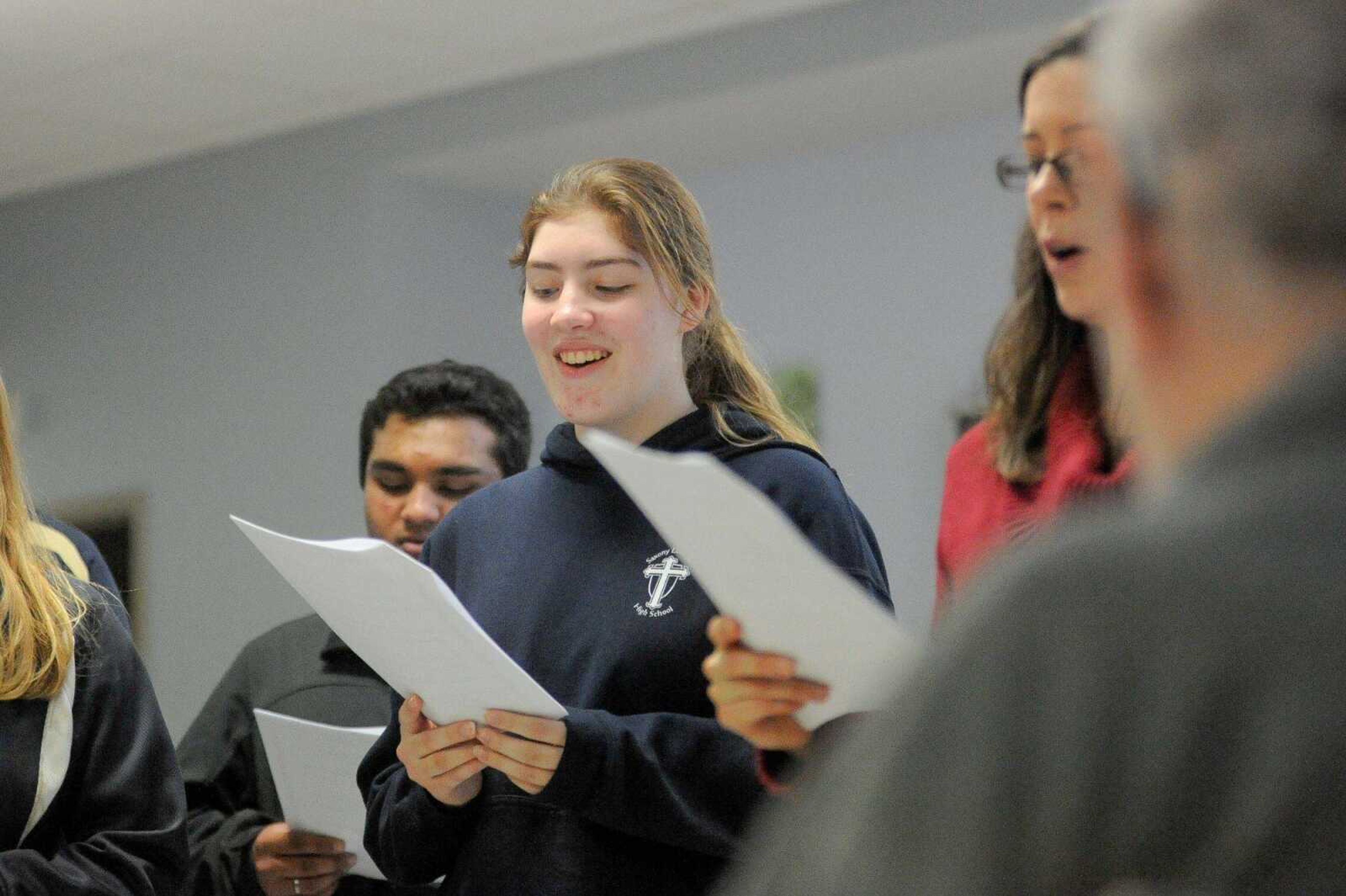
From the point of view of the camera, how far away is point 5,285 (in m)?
6.57

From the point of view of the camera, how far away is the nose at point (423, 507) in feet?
9.61

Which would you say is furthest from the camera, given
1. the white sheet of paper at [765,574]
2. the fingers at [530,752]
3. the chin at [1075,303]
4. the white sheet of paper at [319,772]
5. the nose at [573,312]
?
the white sheet of paper at [319,772]

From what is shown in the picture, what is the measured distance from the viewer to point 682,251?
7.20 ft

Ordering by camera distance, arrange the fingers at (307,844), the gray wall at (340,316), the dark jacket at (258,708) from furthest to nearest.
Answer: the gray wall at (340,316), the dark jacket at (258,708), the fingers at (307,844)

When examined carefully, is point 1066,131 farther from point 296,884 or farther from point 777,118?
point 777,118

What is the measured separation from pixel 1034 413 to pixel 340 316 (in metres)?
4.23

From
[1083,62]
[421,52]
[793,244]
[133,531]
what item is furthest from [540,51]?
[1083,62]

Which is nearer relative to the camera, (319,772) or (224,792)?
(319,772)

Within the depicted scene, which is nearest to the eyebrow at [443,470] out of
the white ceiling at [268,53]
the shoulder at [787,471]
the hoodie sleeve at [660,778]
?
the shoulder at [787,471]

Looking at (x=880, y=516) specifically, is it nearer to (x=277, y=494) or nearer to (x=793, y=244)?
(x=793, y=244)

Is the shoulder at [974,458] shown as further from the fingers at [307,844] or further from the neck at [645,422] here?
the fingers at [307,844]

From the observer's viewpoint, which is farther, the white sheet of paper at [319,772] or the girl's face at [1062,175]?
the white sheet of paper at [319,772]

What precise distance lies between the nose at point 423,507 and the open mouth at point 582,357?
0.83 m

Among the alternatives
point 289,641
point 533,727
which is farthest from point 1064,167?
point 289,641
